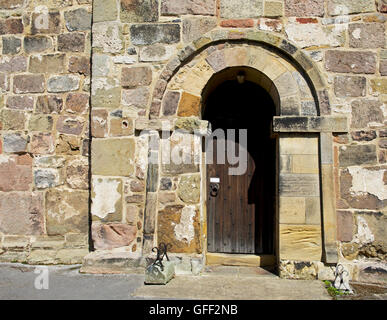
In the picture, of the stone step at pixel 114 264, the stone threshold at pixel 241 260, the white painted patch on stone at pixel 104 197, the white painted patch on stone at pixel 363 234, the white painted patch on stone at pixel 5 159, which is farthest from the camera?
the white painted patch on stone at pixel 5 159

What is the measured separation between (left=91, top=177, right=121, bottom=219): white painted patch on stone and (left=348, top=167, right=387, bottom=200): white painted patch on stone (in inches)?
89.1

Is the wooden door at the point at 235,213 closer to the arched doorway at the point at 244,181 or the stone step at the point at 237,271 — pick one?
the arched doorway at the point at 244,181

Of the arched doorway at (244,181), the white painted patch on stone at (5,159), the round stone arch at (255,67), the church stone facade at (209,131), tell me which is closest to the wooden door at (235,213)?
the arched doorway at (244,181)

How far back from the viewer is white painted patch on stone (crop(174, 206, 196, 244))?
386cm

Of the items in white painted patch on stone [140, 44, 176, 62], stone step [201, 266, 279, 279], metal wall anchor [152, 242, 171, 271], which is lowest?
stone step [201, 266, 279, 279]

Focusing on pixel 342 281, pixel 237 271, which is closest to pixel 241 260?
pixel 237 271

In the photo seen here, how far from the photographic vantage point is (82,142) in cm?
447

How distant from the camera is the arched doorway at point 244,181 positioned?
4402 mm

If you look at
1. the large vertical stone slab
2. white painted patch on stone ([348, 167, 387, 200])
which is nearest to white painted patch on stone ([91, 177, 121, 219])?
the large vertical stone slab

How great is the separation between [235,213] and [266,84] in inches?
56.3

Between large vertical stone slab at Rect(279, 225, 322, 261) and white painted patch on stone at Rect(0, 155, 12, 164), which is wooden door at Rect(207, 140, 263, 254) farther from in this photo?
white painted patch on stone at Rect(0, 155, 12, 164)
